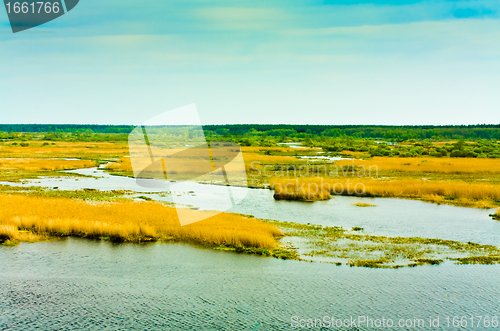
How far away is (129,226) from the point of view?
79.8 ft

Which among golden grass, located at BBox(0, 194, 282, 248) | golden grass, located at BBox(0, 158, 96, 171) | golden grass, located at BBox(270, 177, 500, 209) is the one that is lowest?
golden grass, located at BBox(270, 177, 500, 209)

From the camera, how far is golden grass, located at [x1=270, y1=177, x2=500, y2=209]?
127 feet

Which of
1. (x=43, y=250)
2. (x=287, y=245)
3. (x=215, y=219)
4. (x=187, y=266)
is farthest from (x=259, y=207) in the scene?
(x=43, y=250)

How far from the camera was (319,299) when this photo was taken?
16.1m

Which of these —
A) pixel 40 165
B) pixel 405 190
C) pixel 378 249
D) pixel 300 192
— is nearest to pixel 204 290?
pixel 378 249

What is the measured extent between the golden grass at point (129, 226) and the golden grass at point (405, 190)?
14168 mm

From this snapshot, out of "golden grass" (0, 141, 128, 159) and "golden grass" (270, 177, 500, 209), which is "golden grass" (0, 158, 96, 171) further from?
"golden grass" (270, 177, 500, 209)

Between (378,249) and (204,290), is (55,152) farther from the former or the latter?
(378,249)

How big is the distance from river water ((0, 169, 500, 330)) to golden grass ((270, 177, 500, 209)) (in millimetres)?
19527

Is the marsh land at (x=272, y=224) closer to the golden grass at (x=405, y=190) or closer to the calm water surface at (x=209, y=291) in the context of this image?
the golden grass at (x=405, y=190)

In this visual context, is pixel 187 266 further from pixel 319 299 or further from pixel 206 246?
pixel 319 299

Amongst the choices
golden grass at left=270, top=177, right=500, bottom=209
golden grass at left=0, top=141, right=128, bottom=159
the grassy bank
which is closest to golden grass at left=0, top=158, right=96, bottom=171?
golden grass at left=0, top=141, right=128, bottom=159

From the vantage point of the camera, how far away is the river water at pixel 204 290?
14.4 m

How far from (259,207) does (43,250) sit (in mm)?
17511
